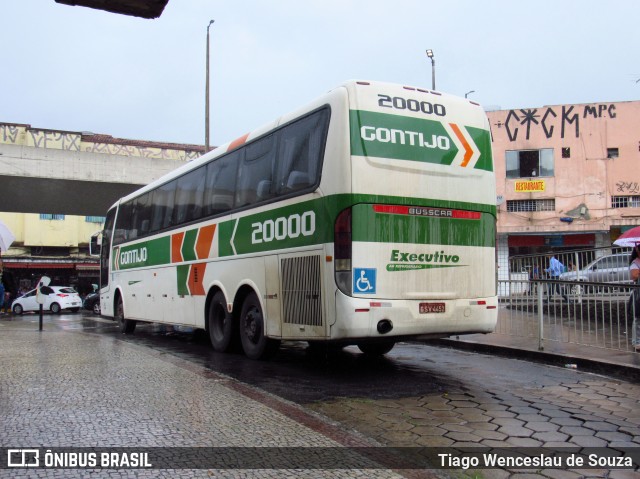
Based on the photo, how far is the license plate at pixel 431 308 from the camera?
714cm

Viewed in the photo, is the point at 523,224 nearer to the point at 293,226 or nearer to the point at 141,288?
the point at 141,288

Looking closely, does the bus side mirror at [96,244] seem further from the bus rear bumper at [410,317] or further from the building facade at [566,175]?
the building facade at [566,175]

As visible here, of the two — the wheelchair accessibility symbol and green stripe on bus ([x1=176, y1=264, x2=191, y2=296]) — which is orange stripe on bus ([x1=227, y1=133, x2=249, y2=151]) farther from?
the wheelchair accessibility symbol

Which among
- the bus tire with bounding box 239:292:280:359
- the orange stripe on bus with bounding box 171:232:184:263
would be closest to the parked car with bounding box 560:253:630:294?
the bus tire with bounding box 239:292:280:359

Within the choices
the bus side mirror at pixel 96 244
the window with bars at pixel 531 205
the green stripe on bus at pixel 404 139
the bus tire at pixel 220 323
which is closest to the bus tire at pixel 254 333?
the bus tire at pixel 220 323

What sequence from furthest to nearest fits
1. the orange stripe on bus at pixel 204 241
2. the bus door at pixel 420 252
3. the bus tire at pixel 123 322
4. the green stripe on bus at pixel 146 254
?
the bus tire at pixel 123 322
the green stripe on bus at pixel 146 254
the orange stripe on bus at pixel 204 241
the bus door at pixel 420 252

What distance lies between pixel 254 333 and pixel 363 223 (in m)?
2.92

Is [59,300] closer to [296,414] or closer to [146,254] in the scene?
[146,254]

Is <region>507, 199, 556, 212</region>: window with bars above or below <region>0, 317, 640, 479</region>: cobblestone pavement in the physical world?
above

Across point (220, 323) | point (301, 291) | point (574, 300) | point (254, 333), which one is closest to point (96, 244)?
point (220, 323)

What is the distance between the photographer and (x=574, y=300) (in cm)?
889

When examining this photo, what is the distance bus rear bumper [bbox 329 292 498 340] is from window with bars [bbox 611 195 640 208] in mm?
24255

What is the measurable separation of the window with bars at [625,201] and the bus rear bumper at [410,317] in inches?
955

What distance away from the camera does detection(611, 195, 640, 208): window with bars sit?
28344mm
